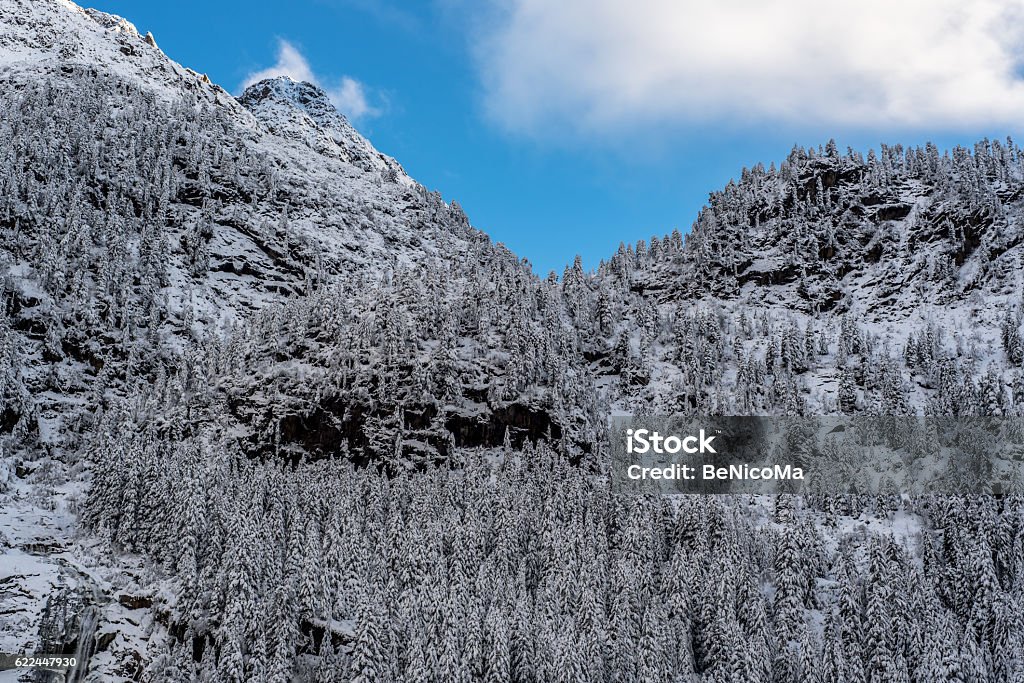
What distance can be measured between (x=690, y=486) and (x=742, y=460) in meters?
14.8

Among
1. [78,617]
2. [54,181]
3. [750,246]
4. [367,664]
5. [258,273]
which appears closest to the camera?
[367,664]

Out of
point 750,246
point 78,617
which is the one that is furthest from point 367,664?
point 750,246

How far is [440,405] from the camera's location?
352ft

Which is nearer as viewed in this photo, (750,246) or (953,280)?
(953,280)

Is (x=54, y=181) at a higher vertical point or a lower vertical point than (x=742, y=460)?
higher

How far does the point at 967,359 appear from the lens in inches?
4995

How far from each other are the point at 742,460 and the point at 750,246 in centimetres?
7529

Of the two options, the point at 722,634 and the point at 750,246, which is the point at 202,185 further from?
the point at 722,634

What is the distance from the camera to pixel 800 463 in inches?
4306

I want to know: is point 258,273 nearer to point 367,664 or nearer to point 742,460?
point 742,460

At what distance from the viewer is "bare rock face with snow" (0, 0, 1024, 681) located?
7056cm

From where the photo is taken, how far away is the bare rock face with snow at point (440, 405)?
70562 millimetres

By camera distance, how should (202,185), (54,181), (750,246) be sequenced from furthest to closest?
(750,246) < (202,185) < (54,181)

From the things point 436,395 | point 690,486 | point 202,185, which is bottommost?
point 690,486
